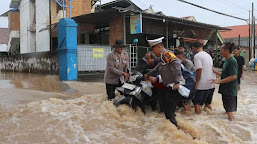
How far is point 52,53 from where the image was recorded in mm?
11102

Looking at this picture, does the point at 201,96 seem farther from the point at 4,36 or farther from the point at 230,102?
the point at 4,36

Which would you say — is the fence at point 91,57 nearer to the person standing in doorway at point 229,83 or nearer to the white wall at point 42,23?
the person standing in doorway at point 229,83

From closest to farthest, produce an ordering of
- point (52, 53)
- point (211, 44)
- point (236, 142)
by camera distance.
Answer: point (236, 142), point (52, 53), point (211, 44)

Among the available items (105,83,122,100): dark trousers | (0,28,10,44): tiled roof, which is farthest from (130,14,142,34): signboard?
(0,28,10,44): tiled roof

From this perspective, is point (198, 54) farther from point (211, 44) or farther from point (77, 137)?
point (211, 44)

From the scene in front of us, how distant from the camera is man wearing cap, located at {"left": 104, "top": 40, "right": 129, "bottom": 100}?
5.13 metres

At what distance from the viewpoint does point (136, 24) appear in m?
12.6

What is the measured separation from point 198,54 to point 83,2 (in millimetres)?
15411

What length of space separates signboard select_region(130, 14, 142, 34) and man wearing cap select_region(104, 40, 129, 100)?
7222 mm

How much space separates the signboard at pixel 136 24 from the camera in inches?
486

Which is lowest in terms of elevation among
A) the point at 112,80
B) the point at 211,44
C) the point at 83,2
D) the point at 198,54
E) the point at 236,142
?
the point at 236,142

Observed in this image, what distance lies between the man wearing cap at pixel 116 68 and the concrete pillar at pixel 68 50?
15.4 ft

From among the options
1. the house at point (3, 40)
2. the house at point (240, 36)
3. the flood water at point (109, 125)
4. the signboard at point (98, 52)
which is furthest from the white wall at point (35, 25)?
the house at point (240, 36)

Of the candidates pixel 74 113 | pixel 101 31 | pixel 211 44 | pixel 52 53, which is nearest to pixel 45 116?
pixel 74 113
